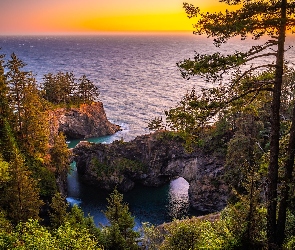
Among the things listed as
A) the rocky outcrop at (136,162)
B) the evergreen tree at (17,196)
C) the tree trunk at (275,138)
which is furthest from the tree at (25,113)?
the tree trunk at (275,138)

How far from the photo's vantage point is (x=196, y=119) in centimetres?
1547

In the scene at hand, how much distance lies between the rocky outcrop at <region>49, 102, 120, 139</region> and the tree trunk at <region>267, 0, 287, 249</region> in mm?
84088

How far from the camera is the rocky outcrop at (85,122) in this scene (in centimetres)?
9539

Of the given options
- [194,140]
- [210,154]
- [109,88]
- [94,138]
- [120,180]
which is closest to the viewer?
[194,140]

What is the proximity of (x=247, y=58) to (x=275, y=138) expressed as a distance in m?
4.24

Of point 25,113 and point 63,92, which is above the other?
point 25,113

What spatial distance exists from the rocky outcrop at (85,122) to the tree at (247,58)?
3270 inches

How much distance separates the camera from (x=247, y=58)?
551 inches

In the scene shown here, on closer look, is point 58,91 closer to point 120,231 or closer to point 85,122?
point 85,122

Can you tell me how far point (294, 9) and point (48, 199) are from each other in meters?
51.4

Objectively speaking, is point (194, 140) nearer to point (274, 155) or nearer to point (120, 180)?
point (274, 155)

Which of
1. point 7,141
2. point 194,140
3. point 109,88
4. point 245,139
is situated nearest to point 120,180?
point 7,141

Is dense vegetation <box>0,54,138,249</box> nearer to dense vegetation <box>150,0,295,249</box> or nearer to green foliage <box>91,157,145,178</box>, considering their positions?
green foliage <box>91,157,145,178</box>

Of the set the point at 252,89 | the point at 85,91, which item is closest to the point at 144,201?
the point at 85,91
